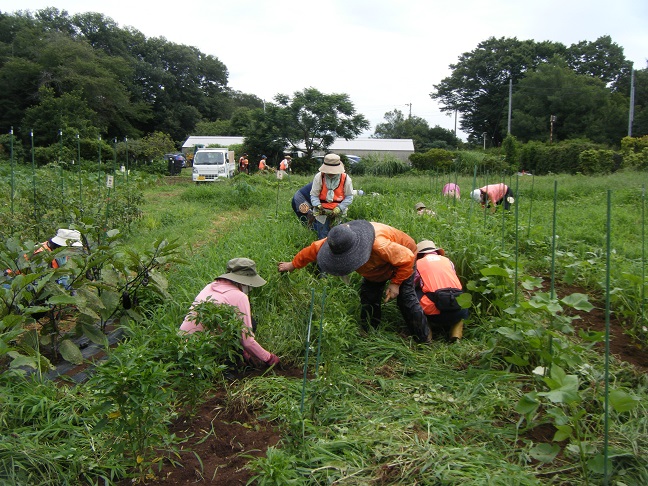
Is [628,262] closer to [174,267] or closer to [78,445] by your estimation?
[174,267]

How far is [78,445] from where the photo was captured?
2.38m

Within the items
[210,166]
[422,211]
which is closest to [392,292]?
[422,211]

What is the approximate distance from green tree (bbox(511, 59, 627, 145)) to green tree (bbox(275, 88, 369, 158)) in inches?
760

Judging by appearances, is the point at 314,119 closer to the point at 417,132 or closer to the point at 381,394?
the point at 381,394

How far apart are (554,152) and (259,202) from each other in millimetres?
14400

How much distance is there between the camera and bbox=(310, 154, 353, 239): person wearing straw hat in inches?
213

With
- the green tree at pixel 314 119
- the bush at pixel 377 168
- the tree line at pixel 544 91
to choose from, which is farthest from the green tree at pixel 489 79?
the bush at pixel 377 168

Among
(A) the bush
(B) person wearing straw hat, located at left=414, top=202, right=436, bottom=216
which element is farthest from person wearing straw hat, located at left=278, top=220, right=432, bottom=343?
(A) the bush

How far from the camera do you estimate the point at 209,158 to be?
1884 cm

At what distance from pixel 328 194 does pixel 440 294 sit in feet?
6.83

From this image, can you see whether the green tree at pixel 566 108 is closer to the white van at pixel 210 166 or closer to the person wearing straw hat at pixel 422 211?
the white van at pixel 210 166

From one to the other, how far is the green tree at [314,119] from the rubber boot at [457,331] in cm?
1966

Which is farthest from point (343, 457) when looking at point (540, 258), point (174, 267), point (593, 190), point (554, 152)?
point (554, 152)

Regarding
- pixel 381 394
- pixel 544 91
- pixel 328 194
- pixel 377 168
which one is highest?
pixel 544 91
